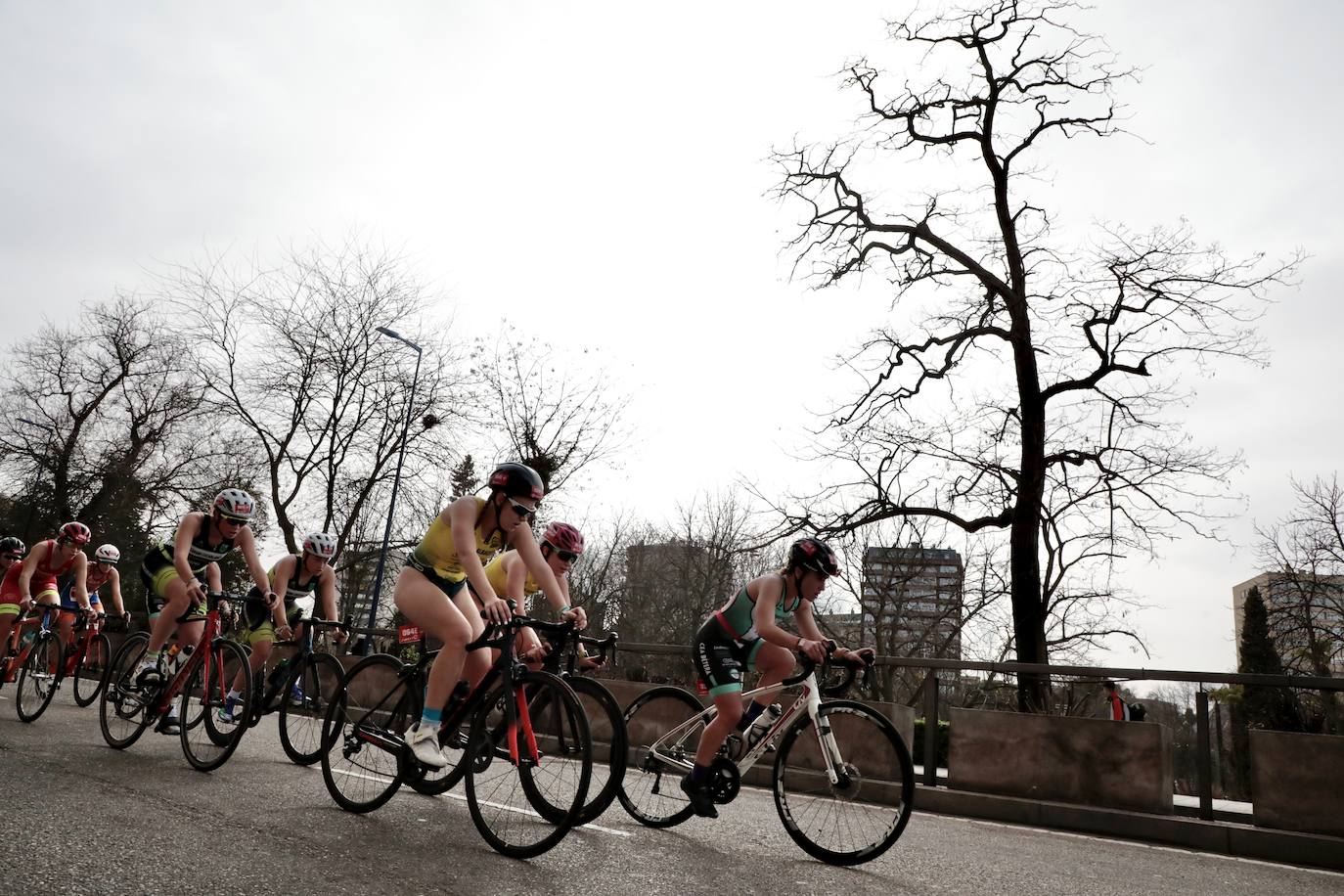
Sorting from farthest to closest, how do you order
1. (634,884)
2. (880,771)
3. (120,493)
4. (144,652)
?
(120,493), (144,652), (880,771), (634,884)

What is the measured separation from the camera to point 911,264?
795 inches

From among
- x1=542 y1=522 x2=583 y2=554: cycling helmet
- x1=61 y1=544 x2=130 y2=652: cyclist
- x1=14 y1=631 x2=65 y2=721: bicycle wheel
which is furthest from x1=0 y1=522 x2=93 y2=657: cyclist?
x1=542 y1=522 x2=583 y2=554: cycling helmet

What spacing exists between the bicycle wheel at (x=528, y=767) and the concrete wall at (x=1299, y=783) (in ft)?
22.2

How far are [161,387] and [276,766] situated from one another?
3706 centimetres

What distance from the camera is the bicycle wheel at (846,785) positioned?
528cm

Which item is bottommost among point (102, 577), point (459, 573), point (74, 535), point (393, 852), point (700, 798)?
point (393, 852)

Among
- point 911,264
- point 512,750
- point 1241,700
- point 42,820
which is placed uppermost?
point 911,264

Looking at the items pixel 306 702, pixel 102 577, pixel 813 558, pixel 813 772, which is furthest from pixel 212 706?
pixel 102 577

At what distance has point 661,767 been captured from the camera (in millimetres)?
6387

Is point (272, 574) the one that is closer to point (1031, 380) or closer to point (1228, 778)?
point (1228, 778)

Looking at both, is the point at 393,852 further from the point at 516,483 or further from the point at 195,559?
the point at 195,559

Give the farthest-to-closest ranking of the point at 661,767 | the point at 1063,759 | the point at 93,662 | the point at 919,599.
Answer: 1. the point at 919,599
2. the point at 93,662
3. the point at 1063,759
4. the point at 661,767

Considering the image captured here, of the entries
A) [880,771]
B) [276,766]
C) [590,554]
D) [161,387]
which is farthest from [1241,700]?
[590,554]

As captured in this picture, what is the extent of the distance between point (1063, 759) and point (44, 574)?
1125 cm
